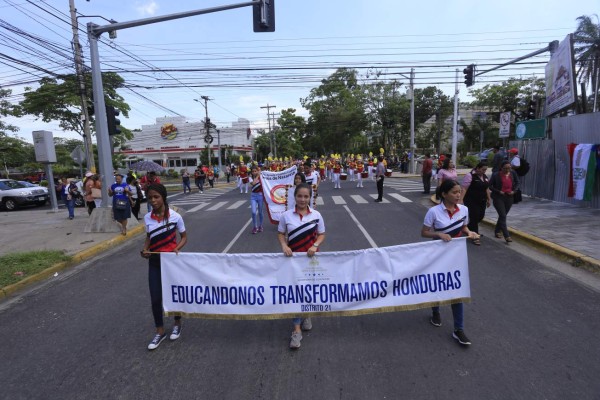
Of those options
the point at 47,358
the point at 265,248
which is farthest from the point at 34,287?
the point at 265,248

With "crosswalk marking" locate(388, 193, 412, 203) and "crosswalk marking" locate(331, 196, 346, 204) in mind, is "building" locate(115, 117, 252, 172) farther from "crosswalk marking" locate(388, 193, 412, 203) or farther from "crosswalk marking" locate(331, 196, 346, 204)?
"crosswalk marking" locate(388, 193, 412, 203)

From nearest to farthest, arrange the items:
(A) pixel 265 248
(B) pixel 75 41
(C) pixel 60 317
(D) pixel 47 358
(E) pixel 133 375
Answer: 1. (E) pixel 133 375
2. (D) pixel 47 358
3. (C) pixel 60 317
4. (A) pixel 265 248
5. (B) pixel 75 41

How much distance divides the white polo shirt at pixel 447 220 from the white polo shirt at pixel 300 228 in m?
1.20

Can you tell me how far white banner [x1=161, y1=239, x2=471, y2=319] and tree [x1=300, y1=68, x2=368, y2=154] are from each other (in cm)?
4672

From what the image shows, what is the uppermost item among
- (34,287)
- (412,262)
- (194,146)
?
(194,146)

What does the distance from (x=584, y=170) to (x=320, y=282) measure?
10166 millimetres

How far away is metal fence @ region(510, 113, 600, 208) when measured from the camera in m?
10.4

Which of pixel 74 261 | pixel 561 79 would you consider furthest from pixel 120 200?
pixel 561 79

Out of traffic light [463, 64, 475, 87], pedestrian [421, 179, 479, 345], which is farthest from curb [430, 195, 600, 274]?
traffic light [463, 64, 475, 87]

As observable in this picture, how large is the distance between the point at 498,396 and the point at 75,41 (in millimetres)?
22442

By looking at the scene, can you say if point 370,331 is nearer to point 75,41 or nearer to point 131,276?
point 131,276

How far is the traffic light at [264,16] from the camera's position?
938cm

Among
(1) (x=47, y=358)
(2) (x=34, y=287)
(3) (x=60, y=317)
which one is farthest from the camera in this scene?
(2) (x=34, y=287)

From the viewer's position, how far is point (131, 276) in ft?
20.6
